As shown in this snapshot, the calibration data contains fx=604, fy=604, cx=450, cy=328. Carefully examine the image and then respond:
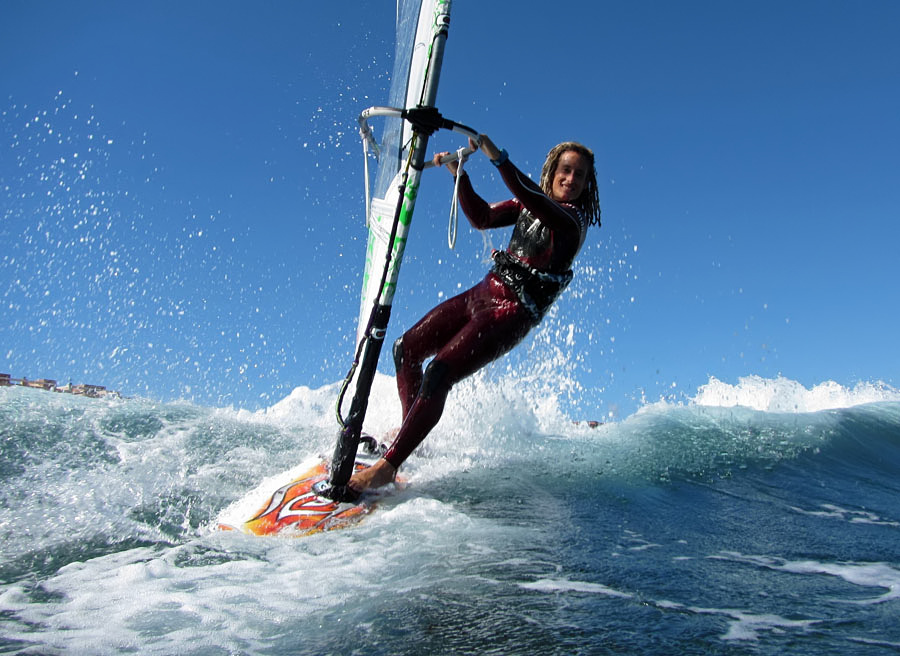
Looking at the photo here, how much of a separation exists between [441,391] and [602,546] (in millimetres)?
1501

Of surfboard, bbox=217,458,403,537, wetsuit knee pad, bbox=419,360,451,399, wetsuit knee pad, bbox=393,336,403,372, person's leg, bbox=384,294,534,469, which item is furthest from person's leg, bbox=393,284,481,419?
surfboard, bbox=217,458,403,537

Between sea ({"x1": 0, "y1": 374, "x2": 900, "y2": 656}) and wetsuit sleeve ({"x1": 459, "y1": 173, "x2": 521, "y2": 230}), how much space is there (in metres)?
1.78

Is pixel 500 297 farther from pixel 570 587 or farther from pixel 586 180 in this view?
pixel 570 587

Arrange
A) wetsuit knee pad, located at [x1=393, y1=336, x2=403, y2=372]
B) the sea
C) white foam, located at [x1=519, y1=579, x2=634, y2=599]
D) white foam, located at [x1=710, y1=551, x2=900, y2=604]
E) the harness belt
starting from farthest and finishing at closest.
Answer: wetsuit knee pad, located at [x1=393, y1=336, x2=403, y2=372], the harness belt, white foam, located at [x1=710, y1=551, x2=900, y2=604], white foam, located at [x1=519, y1=579, x2=634, y2=599], the sea

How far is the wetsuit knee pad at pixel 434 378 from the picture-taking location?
152 inches

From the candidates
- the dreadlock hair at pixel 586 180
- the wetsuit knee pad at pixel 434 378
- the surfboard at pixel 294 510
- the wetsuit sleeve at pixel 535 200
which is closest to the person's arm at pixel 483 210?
the dreadlock hair at pixel 586 180

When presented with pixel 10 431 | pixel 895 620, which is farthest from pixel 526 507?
pixel 10 431

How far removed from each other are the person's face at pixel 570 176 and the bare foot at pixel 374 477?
221cm

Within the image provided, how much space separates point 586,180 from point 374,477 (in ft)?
8.32

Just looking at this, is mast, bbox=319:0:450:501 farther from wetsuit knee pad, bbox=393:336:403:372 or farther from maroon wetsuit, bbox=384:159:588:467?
wetsuit knee pad, bbox=393:336:403:372

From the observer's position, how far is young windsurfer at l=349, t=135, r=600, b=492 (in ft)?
12.5

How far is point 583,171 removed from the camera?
430 centimetres

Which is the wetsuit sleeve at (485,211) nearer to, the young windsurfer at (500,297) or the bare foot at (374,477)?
the young windsurfer at (500,297)

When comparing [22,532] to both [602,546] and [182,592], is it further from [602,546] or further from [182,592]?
[602,546]
